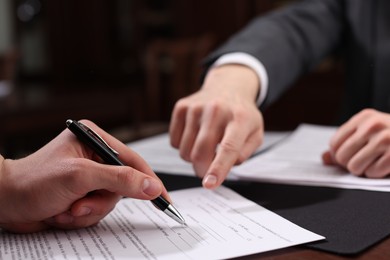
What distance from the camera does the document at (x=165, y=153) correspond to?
777 millimetres

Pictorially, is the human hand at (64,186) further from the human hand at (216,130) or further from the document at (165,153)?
the document at (165,153)

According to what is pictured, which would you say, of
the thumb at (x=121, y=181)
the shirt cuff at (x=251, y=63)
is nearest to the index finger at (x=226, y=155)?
the thumb at (x=121, y=181)

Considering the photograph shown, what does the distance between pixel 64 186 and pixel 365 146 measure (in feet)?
1.27

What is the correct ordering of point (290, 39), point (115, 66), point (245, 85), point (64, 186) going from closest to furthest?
point (64, 186), point (245, 85), point (290, 39), point (115, 66)

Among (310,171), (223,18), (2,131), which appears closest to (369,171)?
(310,171)

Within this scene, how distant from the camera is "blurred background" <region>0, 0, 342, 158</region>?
192 cm

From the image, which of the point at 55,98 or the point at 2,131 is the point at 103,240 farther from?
the point at 55,98

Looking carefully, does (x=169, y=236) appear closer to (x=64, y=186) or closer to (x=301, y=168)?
(x=64, y=186)

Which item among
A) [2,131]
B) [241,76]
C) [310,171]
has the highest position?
[241,76]

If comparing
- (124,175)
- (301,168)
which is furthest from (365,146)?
(124,175)

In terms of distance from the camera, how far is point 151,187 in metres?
0.50

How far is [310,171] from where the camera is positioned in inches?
28.0

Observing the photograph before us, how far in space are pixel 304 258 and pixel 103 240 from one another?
7.2 inches

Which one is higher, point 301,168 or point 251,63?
point 251,63
